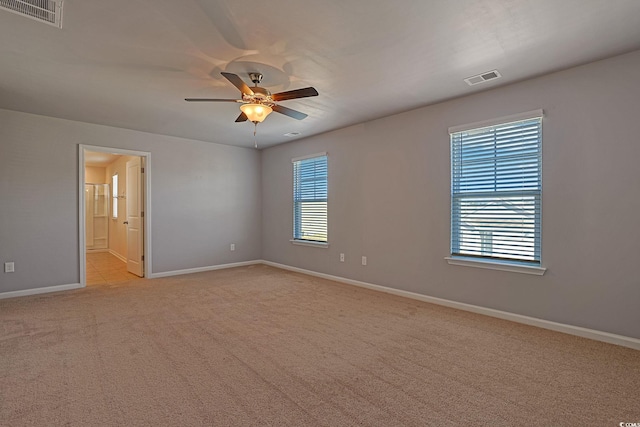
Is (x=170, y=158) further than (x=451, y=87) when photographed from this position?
Yes

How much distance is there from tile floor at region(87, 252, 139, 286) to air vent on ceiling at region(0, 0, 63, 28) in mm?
4190

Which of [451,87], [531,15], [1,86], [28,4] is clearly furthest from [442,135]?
[1,86]

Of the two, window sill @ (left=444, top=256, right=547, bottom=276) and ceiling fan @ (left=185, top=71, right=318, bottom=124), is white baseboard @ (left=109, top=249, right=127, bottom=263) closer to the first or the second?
ceiling fan @ (left=185, top=71, right=318, bottom=124)

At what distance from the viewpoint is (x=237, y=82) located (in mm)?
2758

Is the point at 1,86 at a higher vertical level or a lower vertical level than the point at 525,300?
higher

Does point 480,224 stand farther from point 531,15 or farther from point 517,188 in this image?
point 531,15

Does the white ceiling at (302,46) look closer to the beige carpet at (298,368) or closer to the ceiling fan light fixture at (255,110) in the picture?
the ceiling fan light fixture at (255,110)

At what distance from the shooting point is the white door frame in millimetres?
4906

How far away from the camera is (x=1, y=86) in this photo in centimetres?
349

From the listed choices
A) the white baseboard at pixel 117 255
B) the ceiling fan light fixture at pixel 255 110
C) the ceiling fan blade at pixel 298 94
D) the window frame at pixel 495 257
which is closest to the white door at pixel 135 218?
the white baseboard at pixel 117 255

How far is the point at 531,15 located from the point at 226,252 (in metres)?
5.97

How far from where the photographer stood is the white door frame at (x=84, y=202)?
4906 millimetres

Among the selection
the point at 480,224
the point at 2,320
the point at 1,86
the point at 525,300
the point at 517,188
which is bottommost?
the point at 2,320

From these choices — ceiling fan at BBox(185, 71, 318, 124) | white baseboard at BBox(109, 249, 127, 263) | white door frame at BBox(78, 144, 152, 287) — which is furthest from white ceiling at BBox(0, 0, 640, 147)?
white baseboard at BBox(109, 249, 127, 263)
